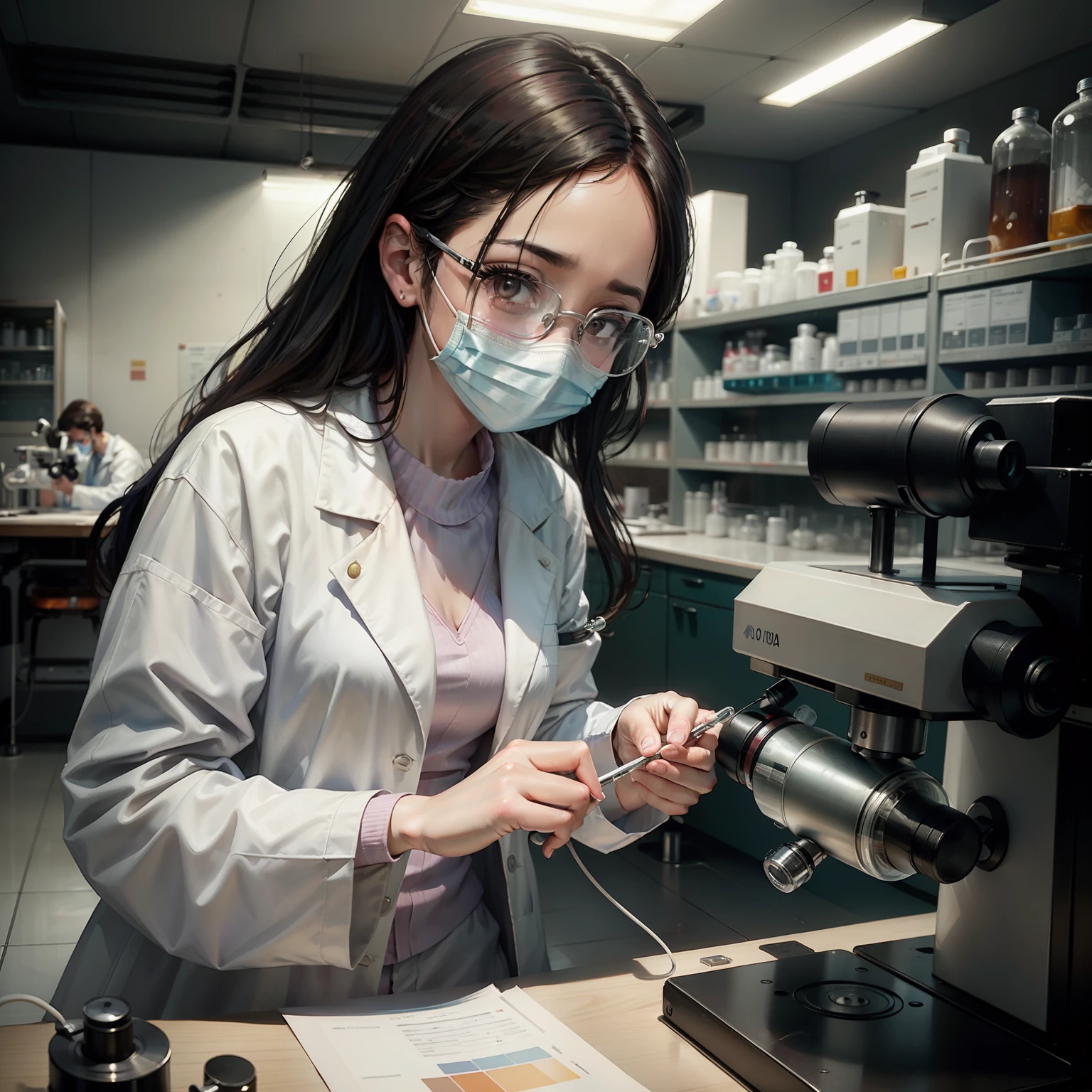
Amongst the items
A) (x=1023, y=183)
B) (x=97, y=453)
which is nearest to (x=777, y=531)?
(x=1023, y=183)

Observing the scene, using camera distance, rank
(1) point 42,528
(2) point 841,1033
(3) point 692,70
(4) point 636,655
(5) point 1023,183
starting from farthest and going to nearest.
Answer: (3) point 692,70 < (1) point 42,528 < (4) point 636,655 < (5) point 1023,183 < (2) point 841,1033

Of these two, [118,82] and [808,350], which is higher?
[118,82]

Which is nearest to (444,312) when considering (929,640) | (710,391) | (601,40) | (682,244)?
(682,244)

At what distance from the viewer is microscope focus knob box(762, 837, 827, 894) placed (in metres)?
0.74

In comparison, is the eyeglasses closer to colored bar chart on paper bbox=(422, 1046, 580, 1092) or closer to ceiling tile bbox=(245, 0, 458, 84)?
colored bar chart on paper bbox=(422, 1046, 580, 1092)

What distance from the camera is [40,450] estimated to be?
5223 millimetres

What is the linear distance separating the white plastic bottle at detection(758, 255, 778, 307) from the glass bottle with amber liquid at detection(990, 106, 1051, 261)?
3.89 ft

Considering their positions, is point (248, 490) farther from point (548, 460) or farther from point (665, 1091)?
point (665, 1091)

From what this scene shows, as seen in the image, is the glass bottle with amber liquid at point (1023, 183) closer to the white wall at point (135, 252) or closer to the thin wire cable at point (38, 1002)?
the thin wire cable at point (38, 1002)

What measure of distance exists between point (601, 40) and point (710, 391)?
1570 mm

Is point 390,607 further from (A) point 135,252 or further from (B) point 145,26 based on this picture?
(A) point 135,252

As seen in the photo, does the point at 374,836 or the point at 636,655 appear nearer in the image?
the point at 374,836

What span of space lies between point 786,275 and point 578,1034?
12.0 ft

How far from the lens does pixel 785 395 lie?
13.3 feet
